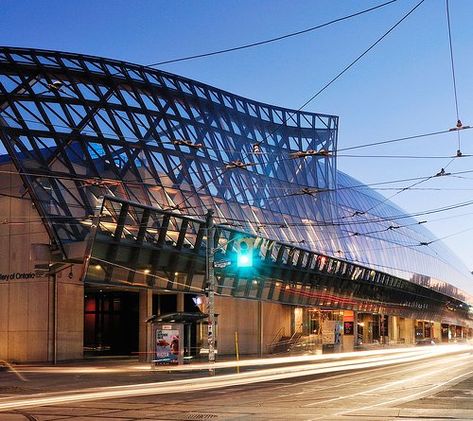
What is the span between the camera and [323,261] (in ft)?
212

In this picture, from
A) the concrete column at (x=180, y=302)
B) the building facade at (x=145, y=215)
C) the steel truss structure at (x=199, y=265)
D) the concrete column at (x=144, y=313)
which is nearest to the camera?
the steel truss structure at (x=199, y=265)

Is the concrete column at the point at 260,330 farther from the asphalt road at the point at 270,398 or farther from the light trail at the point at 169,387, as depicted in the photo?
the asphalt road at the point at 270,398

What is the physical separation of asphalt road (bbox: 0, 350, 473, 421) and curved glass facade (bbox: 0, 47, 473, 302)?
921 cm

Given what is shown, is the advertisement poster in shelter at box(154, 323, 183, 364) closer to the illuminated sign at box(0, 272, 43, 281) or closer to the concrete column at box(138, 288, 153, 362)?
the illuminated sign at box(0, 272, 43, 281)

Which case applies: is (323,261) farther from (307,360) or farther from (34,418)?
Result: (34,418)

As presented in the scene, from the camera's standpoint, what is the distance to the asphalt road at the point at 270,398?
18.4 metres

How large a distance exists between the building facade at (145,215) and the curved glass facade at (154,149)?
0.40 ft

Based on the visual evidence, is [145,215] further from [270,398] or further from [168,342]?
A: [270,398]

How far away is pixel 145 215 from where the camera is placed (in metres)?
43.7

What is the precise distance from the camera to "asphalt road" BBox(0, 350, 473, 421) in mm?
18406

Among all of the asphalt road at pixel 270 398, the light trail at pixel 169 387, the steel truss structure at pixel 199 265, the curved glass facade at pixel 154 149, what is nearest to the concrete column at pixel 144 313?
the steel truss structure at pixel 199 265

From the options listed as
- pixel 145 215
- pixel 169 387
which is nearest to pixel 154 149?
pixel 145 215

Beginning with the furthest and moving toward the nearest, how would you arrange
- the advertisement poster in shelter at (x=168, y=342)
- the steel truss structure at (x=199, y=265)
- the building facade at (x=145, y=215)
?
1. the building facade at (x=145, y=215)
2. the steel truss structure at (x=199, y=265)
3. the advertisement poster in shelter at (x=168, y=342)

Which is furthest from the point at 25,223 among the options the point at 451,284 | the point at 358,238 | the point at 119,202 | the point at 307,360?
the point at 451,284
